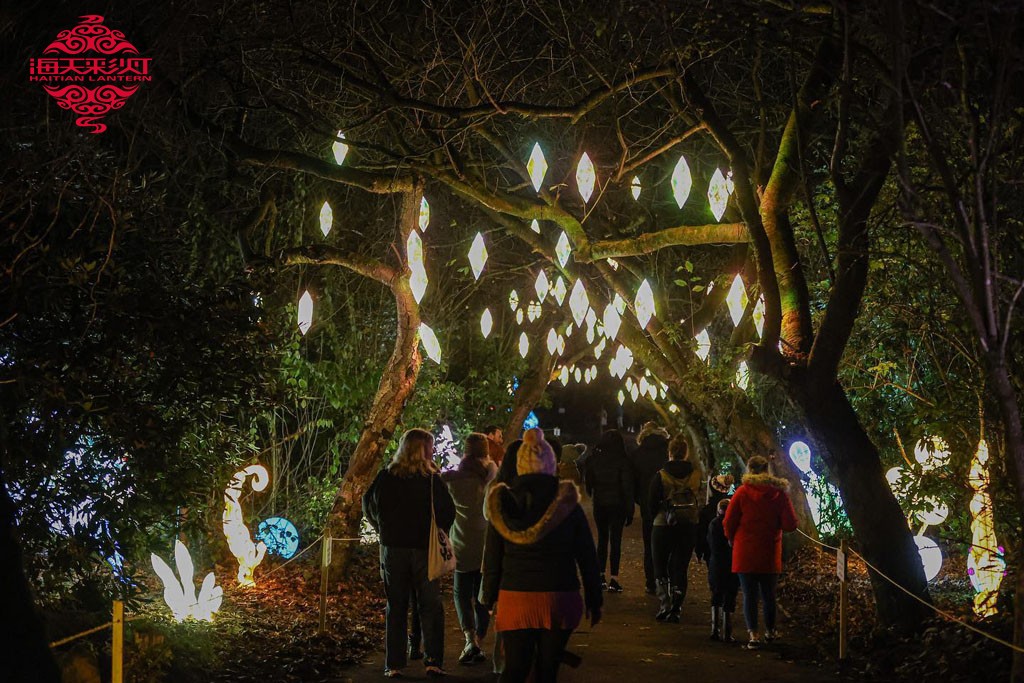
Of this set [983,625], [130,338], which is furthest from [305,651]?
[983,625]

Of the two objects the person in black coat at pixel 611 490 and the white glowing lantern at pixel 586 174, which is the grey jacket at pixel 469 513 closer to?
the white glowing lantern at pixel 586 174

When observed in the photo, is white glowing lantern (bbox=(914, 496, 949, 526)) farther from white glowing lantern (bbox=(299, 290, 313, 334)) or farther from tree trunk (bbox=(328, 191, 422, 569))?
white glowing lantern (bbox=(299, 290, 313, 334))

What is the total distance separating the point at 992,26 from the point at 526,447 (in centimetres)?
424

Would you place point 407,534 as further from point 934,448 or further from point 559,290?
point 559,290

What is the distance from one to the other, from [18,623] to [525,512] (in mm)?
2979

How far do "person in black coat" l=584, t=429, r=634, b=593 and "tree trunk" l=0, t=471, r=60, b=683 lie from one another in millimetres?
8818

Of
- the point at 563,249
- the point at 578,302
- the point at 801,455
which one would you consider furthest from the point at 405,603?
the point at 801,455

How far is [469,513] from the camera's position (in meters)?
9.81

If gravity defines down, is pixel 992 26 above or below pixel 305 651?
above

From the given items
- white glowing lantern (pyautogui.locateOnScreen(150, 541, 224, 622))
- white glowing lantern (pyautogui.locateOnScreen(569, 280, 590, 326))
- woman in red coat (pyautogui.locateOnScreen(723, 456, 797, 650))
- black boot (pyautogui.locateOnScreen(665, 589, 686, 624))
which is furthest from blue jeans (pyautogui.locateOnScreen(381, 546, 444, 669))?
white glowing lantern (pyautogui.locateOnScreen(569, 280, 590, 326))

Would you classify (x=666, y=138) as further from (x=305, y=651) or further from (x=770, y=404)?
(x=305, y=651)

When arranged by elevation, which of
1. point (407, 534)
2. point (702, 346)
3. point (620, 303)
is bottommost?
point (407, 534)

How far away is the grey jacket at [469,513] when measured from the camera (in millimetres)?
9773

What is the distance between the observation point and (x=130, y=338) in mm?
8078
